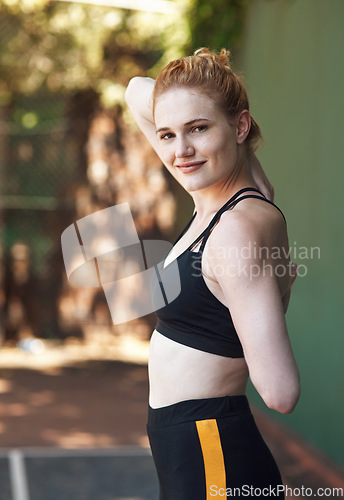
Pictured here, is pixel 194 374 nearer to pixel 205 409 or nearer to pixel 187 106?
pixel 205 409

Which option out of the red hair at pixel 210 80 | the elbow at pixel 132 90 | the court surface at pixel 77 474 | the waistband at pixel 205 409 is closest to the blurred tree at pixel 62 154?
the court surface at pixel 77 474

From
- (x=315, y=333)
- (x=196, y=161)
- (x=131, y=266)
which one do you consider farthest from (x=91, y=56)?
(x=196, y=161)

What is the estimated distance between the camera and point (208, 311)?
1.38 m

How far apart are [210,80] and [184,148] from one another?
0.15 meters

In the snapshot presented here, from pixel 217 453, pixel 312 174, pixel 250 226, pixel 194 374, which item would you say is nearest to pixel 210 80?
pixel 250 226

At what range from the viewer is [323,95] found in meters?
4.51

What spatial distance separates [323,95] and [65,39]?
5.07 m

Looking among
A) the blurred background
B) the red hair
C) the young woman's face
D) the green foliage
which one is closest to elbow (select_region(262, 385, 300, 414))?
the young woman's face

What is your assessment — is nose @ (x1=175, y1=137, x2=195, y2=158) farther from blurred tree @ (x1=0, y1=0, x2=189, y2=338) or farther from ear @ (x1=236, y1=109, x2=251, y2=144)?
blurred tree @ (x1=0, y1=0, x2=189, y2=338)

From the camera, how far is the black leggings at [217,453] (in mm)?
1412

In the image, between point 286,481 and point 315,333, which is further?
point 315,333

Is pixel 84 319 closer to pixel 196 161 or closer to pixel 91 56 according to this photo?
pixel 91 56

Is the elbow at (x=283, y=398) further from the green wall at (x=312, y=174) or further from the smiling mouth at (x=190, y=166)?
the green wall at (x=312, y=174)

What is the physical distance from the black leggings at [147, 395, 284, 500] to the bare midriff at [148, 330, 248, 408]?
0.02 metres
